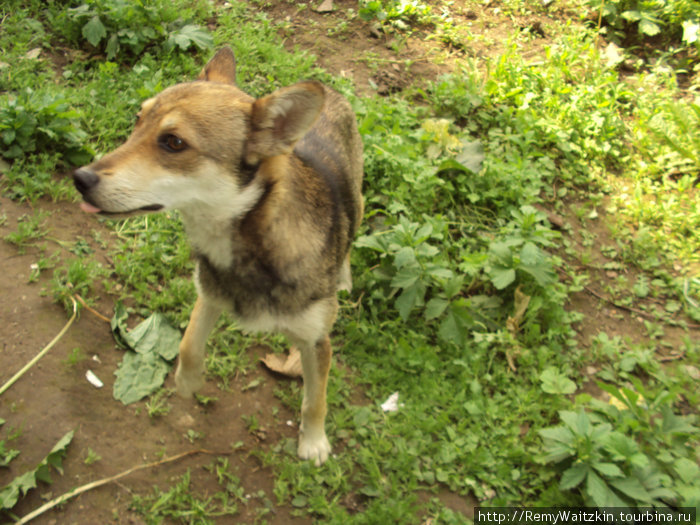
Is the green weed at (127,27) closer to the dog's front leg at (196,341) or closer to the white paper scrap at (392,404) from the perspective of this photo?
the dog's front leg at (196,341)

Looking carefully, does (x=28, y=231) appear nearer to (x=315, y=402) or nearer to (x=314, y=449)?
(x=315, y=402)

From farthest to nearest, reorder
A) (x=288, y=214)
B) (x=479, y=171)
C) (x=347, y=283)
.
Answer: (x=479, y=171), (x=347, y=283), (x=288, y=214)

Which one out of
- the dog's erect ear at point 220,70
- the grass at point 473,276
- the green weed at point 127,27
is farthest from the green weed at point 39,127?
the dog's erect ear at point 220,70

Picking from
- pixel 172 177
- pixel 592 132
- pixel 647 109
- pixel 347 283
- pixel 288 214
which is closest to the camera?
pixel 172 177

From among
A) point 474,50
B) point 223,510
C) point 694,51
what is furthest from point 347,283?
point 694,51

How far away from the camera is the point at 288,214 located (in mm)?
2822

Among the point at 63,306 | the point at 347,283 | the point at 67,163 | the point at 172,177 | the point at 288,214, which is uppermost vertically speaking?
the point at 172,177

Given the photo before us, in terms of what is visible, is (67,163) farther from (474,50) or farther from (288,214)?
(474,50)

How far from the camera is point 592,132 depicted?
539 cm

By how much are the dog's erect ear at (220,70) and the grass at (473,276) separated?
4.78 ft

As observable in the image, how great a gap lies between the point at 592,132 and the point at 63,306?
465 centimetres

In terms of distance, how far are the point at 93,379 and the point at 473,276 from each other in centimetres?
263

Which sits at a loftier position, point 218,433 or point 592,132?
point 592,132

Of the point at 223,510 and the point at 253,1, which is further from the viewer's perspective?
the point at 253,1
